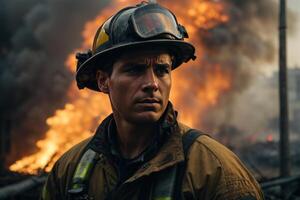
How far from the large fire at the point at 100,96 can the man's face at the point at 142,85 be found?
13.8 meters

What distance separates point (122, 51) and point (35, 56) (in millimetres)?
22276

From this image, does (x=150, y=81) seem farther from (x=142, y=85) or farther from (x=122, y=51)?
(x=122, y=51)

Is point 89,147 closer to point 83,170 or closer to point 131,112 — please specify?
point 83,170

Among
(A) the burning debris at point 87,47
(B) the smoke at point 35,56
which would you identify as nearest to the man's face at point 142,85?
(A) the burning debris at point 87,47

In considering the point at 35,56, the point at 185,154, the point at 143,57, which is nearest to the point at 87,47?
the point at 35,56

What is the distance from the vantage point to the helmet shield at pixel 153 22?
2314 mm

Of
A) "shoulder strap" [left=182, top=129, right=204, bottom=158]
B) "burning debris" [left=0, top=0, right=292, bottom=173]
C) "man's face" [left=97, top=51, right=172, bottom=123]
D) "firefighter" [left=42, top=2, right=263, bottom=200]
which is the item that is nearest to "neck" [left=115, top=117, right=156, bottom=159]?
"firefighter" [left=42, top=2, right=263, bottom=200]

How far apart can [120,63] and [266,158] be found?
71.0ft

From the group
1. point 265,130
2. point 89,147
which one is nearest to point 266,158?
point 265,130

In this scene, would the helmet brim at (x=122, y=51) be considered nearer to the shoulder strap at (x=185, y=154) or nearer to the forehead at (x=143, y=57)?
the forehead at (x=143, y=57)

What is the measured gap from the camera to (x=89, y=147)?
2635 millimetres

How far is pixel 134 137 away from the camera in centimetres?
252

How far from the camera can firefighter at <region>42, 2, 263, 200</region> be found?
2090mm

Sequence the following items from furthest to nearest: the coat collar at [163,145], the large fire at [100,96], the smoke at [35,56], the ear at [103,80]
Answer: the smoke at [35,56] < the large fire at [100,96] < the ear at [103,80] < the coat collar at [163,145]
